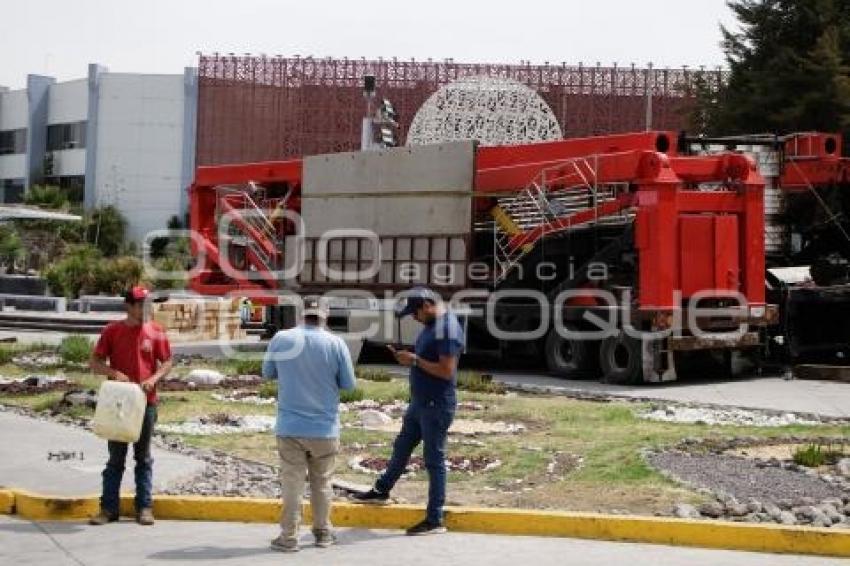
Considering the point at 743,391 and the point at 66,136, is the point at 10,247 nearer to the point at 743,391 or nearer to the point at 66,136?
the point at 66,136

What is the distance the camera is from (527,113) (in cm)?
2983

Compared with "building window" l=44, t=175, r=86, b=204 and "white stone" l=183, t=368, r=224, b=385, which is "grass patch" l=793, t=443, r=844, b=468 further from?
"building window" l=44, t=175, r=86, b=204

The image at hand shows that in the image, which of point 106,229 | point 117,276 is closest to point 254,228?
point 117,276

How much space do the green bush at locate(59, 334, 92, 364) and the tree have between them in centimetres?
1603

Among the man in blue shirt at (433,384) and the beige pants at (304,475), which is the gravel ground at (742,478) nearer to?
the man in blue shirt at (433,384)

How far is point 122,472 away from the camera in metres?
8.23

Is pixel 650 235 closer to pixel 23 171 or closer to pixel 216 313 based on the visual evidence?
pixel 216 313

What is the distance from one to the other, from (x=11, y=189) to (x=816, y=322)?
189ft

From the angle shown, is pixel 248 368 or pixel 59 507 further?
pixel 248 368

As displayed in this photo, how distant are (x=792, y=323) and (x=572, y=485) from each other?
39.8 ft

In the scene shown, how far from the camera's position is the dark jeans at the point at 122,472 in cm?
815

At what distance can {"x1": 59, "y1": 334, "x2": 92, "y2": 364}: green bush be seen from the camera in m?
20.2

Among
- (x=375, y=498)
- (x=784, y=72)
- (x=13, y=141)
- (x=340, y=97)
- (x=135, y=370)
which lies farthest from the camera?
(x=13, y=141)

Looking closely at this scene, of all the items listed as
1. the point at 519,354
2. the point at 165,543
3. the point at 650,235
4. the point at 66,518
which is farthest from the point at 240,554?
the point at 519,354
